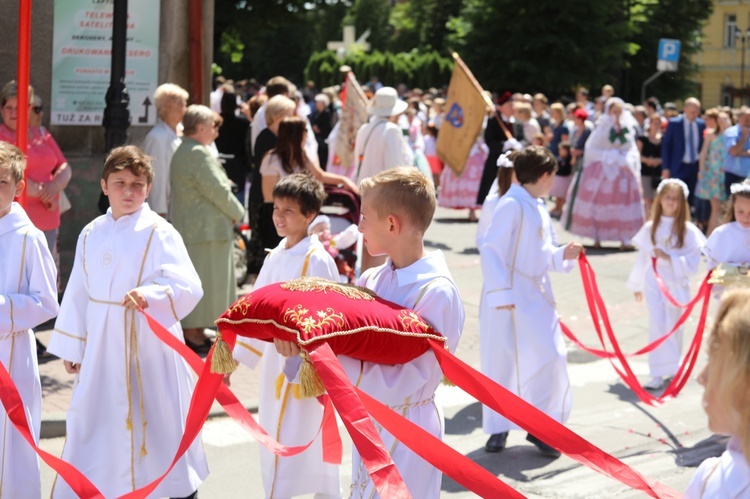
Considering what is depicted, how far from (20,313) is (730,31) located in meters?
70.2

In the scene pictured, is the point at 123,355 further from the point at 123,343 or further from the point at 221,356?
the point at 221,356

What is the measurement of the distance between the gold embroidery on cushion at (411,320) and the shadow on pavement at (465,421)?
391 centimetres

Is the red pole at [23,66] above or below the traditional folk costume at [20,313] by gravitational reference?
above

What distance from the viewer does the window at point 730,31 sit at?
229 feet

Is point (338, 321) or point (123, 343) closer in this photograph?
point (338, 321)

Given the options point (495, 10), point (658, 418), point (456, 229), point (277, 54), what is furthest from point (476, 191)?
point (277, 54)

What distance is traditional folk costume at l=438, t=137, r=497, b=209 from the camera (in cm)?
1873

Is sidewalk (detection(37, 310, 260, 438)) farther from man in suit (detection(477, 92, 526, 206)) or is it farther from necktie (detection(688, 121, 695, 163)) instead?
necktie (detection(688, 121, 695, 163))

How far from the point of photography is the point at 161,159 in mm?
9328

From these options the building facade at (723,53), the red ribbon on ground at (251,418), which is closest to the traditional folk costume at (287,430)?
the red ribbon on ground at (251,418)

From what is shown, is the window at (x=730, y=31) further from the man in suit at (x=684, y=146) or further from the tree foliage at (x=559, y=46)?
the man in suit at (x=684, y=146)

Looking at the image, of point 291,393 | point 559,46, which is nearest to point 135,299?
point 291,393

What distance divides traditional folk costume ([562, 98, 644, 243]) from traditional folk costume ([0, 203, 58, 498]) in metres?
12.3

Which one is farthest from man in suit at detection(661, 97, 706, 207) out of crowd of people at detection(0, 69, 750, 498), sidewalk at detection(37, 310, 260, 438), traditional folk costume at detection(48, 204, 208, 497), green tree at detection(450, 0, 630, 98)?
green tree at detection(450, 0, 630, 98)
